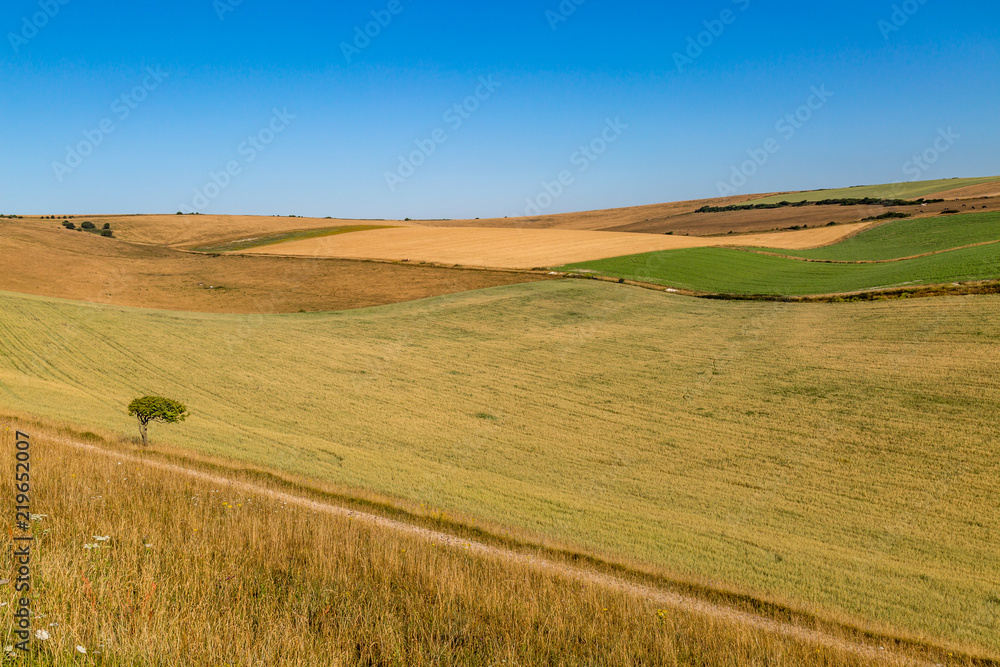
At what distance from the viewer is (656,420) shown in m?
22.2

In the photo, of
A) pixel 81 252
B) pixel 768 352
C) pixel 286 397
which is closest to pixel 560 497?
pixel 286 397

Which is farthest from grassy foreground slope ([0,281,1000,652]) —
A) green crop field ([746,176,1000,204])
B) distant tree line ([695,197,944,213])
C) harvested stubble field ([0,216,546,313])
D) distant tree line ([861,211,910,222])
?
green crop field ([746,176,1000,204])

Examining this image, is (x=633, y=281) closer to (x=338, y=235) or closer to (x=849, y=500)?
(x=849, y=500)

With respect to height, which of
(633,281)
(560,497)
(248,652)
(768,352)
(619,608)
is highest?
(633,281)

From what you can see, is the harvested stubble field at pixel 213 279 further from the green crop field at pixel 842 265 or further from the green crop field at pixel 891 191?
the green crop field at pixel 891 191

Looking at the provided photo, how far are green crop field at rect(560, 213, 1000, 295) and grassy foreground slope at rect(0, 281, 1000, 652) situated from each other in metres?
6.48

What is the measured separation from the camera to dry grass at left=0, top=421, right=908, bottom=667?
4273 millimetres

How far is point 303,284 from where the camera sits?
55688 millimetres

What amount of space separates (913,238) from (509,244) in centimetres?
4455

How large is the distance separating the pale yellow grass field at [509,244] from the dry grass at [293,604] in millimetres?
50742

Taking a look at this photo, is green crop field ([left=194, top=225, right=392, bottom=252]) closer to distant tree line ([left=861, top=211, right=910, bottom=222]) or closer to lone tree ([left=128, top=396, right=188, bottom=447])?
lone tree ([left=128, top=396, right=188, bottom=447])

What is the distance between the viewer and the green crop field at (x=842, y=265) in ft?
127

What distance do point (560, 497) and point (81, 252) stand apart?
233ft

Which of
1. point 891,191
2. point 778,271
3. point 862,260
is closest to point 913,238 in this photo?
point 862,260
